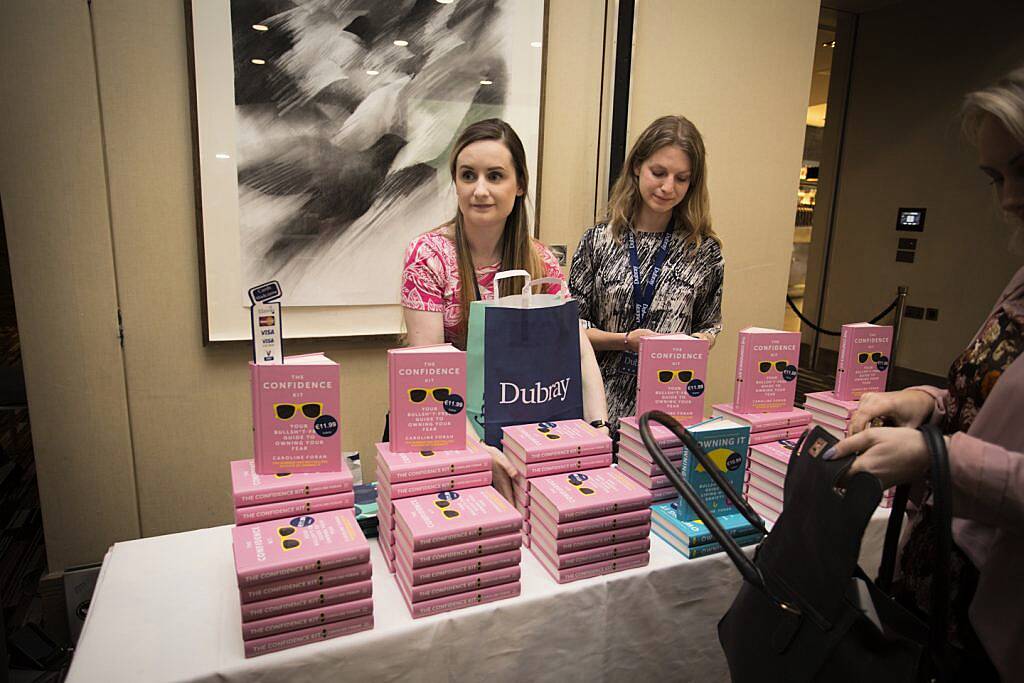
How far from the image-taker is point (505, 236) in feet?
6.41

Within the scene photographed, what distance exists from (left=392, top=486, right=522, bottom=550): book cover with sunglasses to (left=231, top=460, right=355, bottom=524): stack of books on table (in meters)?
A: 0.12

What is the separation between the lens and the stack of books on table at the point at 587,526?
4.11 feet

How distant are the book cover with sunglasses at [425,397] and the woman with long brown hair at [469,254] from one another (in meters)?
0.46

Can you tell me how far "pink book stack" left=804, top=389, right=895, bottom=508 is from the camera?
5.67 ft

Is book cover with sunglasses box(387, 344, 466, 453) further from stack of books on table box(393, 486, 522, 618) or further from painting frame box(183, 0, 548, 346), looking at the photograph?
painting frame box(183, 0, 548, 346)

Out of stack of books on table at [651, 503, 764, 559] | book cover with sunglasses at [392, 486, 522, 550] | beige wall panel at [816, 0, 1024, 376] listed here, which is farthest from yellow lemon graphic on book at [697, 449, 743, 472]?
beige wall panel at [816, 0, 1024, 376]

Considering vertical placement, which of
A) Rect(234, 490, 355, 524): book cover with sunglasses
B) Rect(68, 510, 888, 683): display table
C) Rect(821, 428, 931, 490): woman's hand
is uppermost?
Rect(821, 428, 931, 490): woman's hand

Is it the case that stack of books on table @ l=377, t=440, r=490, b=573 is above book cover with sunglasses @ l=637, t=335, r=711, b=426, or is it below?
below

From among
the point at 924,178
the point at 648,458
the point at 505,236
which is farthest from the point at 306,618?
the point at 924,178

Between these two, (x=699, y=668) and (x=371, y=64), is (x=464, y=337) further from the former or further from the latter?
(x=371, y=64)

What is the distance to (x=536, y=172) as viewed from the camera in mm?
3135

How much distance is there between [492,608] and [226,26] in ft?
8.19

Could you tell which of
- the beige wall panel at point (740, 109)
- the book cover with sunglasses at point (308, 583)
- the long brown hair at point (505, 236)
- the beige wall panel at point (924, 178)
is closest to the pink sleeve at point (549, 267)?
Answer: the long brown hair at point (505, 236)

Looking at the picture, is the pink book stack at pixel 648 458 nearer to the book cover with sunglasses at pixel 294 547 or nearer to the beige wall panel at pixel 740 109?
the book cover with sunglasses at pixel 294 547
